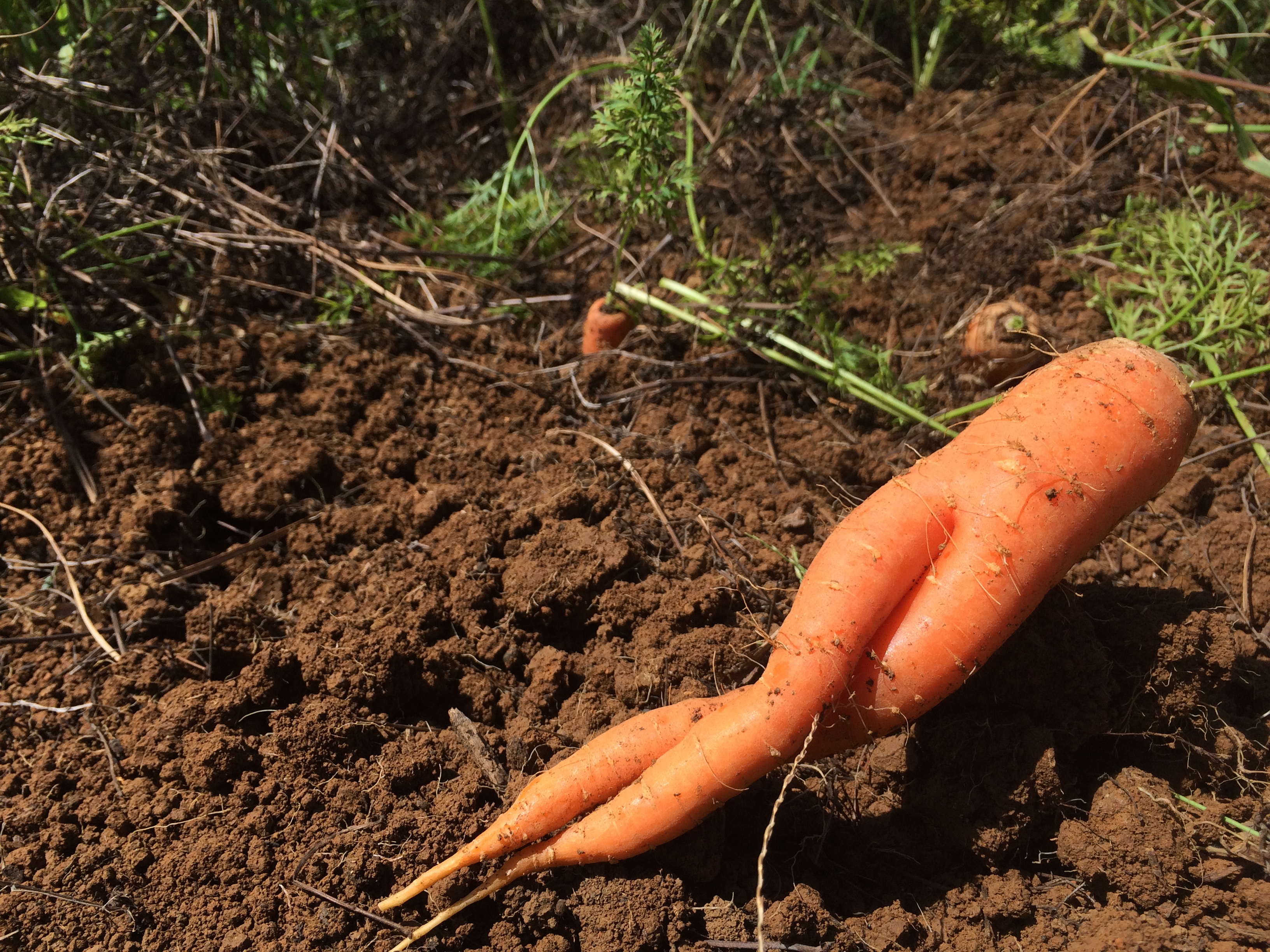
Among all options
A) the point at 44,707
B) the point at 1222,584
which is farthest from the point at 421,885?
the point at 1222,584

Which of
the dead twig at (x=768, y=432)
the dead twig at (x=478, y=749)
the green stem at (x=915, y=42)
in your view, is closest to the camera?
the dead twig at (x=478, y=749)

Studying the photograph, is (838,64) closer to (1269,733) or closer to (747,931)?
(1269,733)

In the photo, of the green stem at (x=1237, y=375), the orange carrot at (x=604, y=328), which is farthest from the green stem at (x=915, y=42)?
the green stem at (x=1237, y=375)

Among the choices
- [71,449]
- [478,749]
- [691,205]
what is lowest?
[478,749]

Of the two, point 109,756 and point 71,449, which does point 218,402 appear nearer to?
point 71,449

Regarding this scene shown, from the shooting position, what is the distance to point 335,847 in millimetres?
1807

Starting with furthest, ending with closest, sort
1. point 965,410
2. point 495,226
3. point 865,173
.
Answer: point 865,173 < point 495,226 < point 965,410

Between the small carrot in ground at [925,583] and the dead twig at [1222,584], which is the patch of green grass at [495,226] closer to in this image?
the small carrot in ground at [925,583]

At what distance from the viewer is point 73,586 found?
7.29 feet

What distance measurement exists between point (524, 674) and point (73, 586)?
4.01 ft

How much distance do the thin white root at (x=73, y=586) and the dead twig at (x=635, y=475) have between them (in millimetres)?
1285

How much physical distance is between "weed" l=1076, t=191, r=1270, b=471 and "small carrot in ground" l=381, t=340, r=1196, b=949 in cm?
73

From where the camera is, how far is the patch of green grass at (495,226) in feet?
10.7

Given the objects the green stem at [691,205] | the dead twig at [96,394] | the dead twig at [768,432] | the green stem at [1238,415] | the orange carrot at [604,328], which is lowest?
the dead twig at [96,394]
